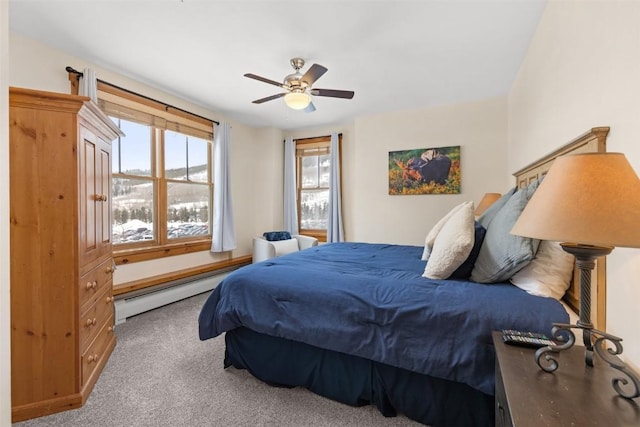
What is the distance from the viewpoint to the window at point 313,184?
199 inches

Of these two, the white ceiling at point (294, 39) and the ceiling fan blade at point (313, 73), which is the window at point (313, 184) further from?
the ceiling fan blade at point (313, 73)

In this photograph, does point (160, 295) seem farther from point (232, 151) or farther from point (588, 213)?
point (588, 213)

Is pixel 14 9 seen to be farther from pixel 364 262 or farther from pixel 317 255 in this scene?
pixel 364 262

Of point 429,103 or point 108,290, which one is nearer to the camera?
point 108,290

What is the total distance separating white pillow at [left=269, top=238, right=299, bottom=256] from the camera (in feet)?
14.1

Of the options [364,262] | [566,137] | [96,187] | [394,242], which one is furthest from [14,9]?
[394,242]

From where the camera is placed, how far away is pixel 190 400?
1750 millimetres

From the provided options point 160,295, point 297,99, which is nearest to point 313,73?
point 297,99

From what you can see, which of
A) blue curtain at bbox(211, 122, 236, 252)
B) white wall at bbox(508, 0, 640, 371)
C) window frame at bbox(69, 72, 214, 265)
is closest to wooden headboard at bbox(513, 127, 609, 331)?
white wall at bbox(508, 0, 640, 371)

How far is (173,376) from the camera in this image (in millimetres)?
2004

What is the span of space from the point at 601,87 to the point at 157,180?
3959 millimetres

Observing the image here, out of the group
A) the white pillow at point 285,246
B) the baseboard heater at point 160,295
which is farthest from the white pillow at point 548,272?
the baseboard heater at point 160,295

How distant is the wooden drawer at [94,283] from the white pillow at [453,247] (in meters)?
2.11

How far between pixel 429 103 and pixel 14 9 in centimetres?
404
